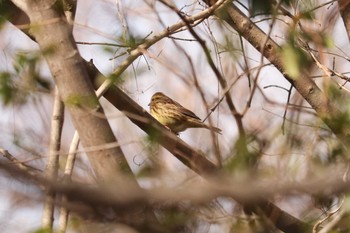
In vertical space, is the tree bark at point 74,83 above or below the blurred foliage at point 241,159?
above

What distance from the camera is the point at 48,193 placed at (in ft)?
4.78

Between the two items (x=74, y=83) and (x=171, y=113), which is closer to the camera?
(x=74, y=83)

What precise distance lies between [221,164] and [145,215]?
62cm

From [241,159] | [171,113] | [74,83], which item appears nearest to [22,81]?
[74,83]

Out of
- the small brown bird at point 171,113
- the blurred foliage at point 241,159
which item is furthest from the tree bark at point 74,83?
the small brown bird at point 171,113

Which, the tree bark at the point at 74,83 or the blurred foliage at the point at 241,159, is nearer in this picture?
the blurred foliage at the point at 241,159

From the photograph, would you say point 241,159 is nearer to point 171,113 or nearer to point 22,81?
point 22,81

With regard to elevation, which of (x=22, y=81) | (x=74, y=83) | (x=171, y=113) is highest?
(x=171, y=113)

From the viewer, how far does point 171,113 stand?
20.3ft

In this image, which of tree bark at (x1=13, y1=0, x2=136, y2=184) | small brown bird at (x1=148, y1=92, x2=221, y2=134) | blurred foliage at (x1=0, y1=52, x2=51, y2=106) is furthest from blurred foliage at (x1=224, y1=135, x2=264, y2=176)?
small brown bird at (x1=148, y1=92, x2=221, y2=134)

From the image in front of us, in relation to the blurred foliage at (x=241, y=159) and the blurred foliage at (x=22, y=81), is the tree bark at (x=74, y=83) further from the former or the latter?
the blurred foliage at (x=241, y=159)

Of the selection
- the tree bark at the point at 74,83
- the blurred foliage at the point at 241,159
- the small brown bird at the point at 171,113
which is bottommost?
the blurred foliage at the point at 241,159

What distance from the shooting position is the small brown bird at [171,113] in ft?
18.5

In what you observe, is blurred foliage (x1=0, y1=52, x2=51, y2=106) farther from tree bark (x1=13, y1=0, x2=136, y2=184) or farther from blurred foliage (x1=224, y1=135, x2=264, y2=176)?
blurred foliage (x1=224, y1=135, x2=264, y2=176)
